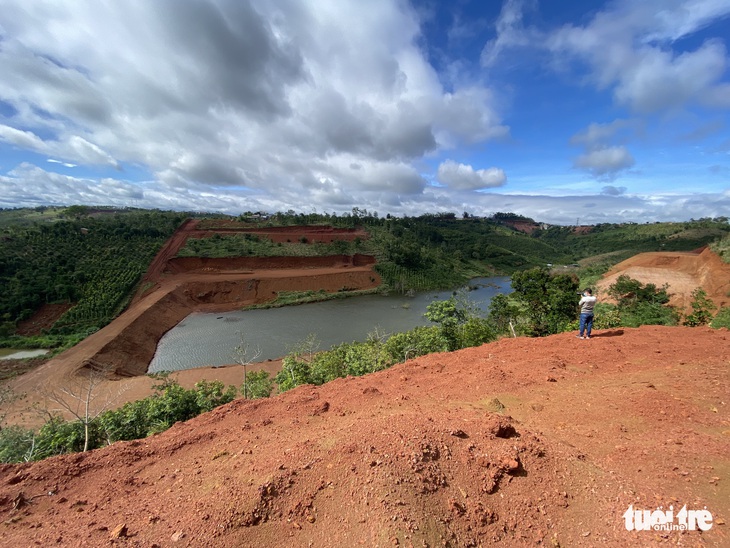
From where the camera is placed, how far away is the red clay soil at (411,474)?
116 inches

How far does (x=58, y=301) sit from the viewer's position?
27.6 m

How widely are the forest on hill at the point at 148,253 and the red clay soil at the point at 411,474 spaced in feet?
87.4

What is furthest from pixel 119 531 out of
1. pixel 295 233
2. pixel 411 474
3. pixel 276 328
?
pixel 295 233

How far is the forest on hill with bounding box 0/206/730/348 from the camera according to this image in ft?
88.5

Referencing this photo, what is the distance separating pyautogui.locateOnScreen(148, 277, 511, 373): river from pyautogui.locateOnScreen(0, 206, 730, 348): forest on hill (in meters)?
6.87

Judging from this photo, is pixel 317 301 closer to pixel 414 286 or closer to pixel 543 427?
pixel 414 286

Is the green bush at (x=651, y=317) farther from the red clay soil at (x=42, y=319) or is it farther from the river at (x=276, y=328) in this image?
the red clay soil at (x=42, y=319)

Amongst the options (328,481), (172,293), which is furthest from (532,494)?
(172,293)

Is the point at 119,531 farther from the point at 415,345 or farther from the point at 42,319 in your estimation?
the point at 42,319

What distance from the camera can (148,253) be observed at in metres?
40.5

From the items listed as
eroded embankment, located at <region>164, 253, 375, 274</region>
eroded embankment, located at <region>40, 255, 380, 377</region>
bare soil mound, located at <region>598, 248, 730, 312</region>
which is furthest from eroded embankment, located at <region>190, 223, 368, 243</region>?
bare soil mound, located at <region>598, 248, 730, 312</region>

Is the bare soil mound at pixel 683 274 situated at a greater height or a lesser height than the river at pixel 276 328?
greater

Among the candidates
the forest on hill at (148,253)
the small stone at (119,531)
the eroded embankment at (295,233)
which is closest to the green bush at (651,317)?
the small stone at (119,531)

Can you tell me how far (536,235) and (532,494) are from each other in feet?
475
